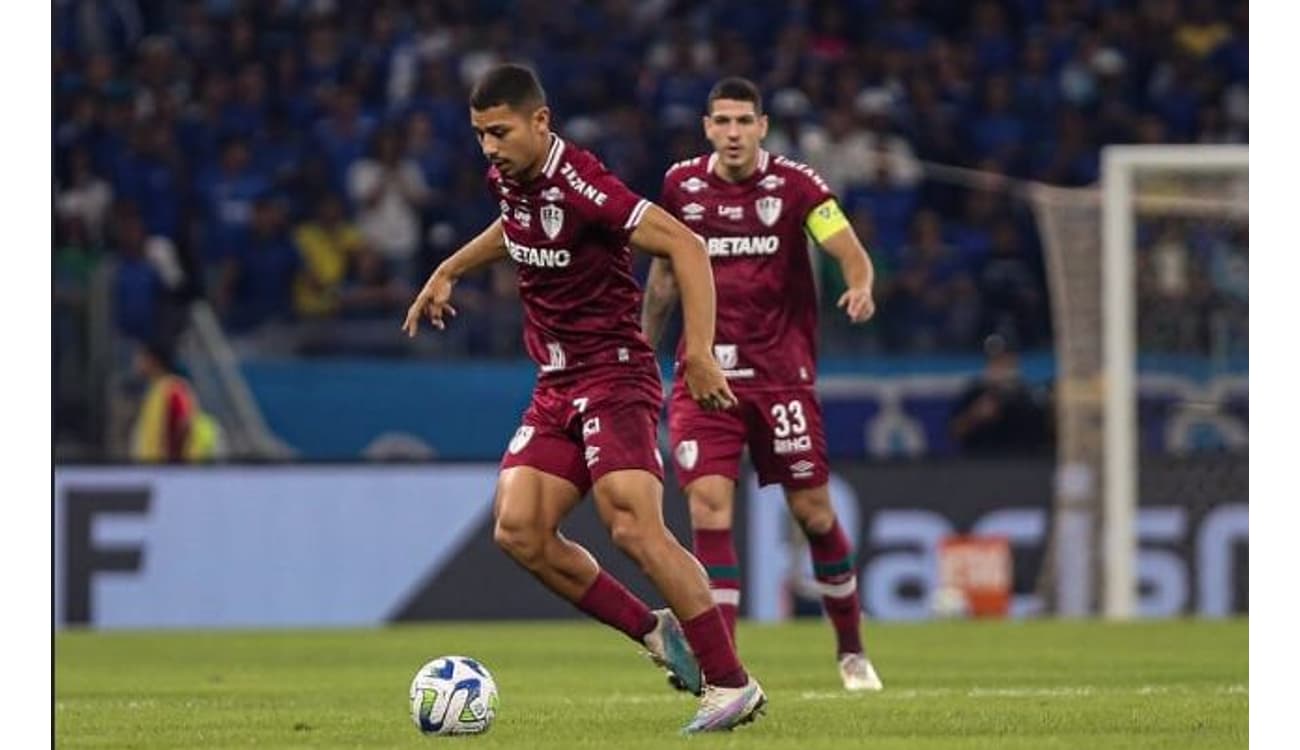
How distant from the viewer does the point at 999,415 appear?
1956cm

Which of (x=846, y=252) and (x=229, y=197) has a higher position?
(x=229, y=197)

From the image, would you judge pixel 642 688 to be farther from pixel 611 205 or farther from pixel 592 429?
pixel 611 205

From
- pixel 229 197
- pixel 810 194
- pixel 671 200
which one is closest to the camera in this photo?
pixel 810 194

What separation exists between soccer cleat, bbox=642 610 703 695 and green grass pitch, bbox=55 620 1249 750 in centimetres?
17

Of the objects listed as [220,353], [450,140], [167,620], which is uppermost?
[450,140]

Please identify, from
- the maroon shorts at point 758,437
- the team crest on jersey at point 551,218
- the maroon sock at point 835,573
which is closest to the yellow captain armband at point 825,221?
the maroon shorts at point 758,437

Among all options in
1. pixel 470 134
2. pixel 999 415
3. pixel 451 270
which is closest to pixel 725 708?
pixel 451 270

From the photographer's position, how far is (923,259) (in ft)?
70.3

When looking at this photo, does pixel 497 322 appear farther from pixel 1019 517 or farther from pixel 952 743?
pixel 952 743

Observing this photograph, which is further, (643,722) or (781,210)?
(781,210)

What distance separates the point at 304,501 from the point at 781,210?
7360mm

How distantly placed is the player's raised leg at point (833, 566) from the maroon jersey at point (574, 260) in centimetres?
253

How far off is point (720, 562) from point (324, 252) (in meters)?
11.1

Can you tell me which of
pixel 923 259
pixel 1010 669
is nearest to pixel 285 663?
pixel 1010 669
